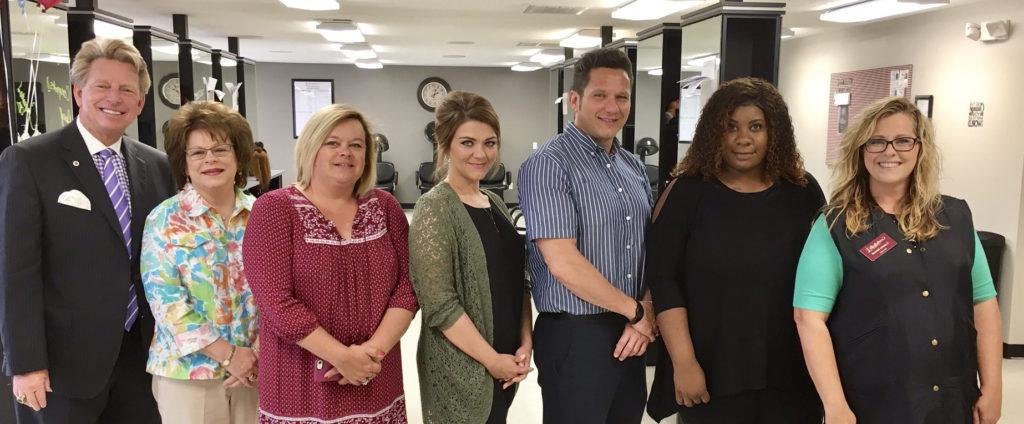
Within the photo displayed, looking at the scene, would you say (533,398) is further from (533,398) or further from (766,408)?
(766,408)

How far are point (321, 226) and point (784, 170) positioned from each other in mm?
1242

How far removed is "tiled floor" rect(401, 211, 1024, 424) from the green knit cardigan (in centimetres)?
170

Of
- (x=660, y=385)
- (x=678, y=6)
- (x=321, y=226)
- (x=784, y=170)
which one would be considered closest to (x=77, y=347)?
(x=321, y=226)

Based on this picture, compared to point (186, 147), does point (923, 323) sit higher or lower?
lower

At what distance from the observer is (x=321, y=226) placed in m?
1.84

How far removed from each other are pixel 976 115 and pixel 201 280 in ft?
17.9

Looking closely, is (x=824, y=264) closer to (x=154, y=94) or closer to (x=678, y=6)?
(x=678, y=6)

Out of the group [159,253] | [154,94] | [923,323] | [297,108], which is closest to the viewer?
[923,323]

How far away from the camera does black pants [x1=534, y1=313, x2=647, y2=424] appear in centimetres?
200

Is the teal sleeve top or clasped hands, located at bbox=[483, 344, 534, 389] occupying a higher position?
the teal sleeve top

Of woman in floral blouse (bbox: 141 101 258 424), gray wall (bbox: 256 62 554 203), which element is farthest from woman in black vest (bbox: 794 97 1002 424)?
gray wall (bbox: 256 62 554 203)

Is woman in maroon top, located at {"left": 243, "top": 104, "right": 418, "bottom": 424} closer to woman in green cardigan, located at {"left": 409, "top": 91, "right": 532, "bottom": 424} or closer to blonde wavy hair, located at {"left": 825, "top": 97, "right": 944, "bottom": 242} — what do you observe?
woman in green cardigan, located at {"left": 409, "top": 91, "right": 532, "bottom": 424}

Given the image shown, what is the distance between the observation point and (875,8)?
5156 millimetres

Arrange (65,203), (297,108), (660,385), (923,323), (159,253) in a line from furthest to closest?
1. (297,108)
2. (660,385)
3. (65,203)
4. (159,253)
5. (923,323)
